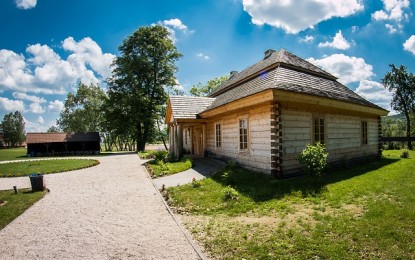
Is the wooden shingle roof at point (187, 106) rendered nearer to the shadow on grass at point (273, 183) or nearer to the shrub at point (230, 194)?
the shadow on grass at point (273, 183)

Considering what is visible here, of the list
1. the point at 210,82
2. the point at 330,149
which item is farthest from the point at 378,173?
the point at 210,82

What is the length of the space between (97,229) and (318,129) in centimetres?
1026

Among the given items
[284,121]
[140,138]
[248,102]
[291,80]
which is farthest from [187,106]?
[140,138]

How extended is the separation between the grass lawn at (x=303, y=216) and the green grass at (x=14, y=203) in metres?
4.79

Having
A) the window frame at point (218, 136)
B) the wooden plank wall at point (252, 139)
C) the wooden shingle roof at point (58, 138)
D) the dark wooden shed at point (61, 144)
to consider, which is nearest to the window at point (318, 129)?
the wooden plank wall at point (252, 139)

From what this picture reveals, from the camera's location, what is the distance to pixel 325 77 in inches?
592

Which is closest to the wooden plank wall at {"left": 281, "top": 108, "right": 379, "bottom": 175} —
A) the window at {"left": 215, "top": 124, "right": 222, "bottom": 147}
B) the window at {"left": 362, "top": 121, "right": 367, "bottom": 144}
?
the window at {"left": 362, "top": 121, "right": 367, "bottom": 144}

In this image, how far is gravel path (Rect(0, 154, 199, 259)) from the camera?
189 inches

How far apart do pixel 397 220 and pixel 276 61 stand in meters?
9.69

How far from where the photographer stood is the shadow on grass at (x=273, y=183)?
313 inches

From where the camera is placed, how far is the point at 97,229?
6012mm

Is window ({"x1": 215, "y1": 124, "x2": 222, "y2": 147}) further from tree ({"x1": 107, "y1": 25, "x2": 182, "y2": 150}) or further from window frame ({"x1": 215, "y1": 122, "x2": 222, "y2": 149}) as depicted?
tree ({"x1": 107, "y1": 25, "x2": 182, "y2": 150})

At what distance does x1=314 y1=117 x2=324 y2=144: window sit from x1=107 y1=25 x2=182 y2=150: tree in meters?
24.0

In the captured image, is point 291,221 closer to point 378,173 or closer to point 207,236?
point 207,236
